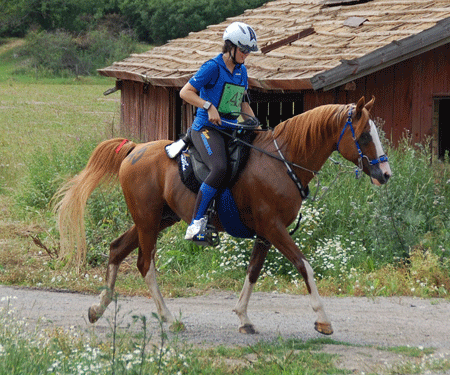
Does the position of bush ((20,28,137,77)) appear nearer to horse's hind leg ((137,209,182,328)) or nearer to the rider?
horse's hind leg ((137,209,182,328))

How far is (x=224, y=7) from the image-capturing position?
166 ft

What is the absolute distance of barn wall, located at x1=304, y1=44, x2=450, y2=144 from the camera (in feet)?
37.4

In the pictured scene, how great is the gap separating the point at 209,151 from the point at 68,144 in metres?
9.01

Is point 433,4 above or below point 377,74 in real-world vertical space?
above

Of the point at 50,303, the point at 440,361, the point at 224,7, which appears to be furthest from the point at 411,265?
the point at 224,7

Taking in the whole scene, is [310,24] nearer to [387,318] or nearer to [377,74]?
[377,74]

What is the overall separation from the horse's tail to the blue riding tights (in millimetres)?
1428

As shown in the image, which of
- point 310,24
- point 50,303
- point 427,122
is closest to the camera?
point 50,303

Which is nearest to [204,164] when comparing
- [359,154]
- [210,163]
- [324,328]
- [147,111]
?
[210,163]

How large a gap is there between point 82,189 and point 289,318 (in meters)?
2.67

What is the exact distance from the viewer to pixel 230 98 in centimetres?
688

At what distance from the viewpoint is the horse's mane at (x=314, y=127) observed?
645cm

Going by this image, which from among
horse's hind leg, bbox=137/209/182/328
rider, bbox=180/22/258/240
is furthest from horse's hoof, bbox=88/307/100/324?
rider, bbox=180/22/258/240

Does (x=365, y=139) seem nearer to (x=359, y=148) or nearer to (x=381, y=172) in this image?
(x=359, y=148)
